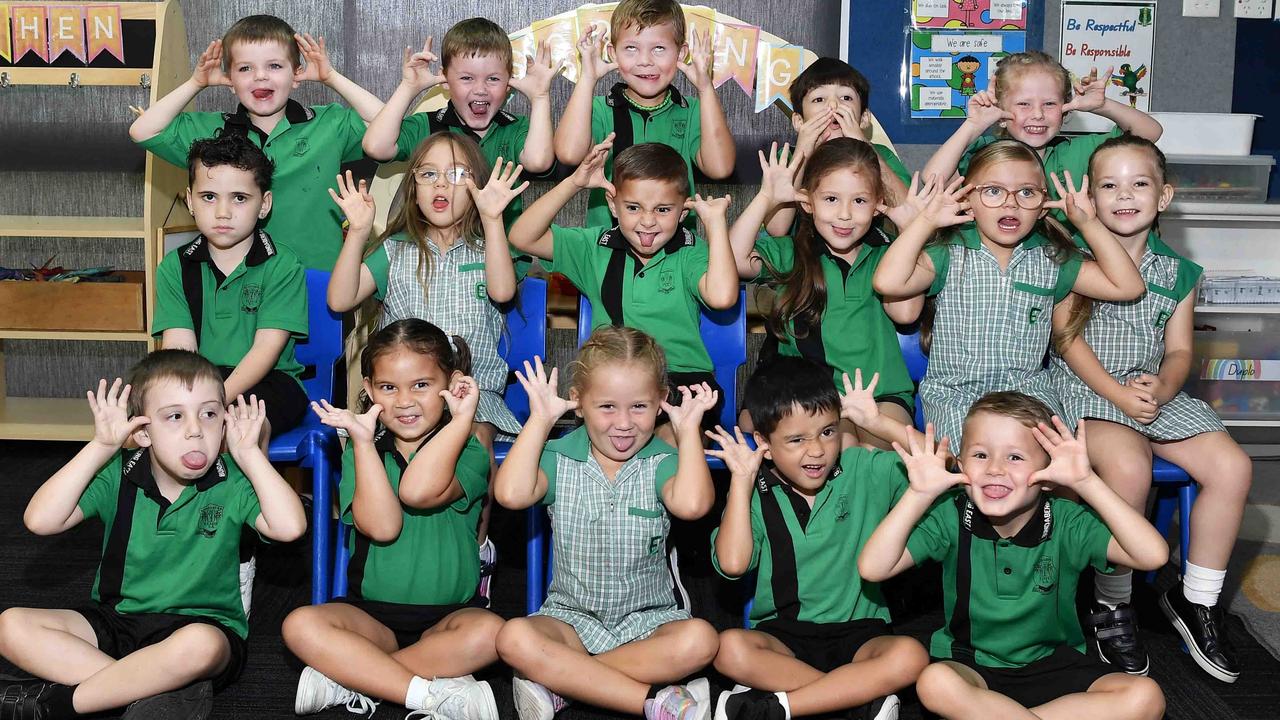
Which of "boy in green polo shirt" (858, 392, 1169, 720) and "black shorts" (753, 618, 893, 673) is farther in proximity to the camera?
"black shorts" (753, 618, 893, 673)

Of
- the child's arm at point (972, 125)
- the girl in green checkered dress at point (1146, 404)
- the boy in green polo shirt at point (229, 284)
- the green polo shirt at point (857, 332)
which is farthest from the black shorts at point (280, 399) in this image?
the girl in green checkered dress at point (1146, 404)

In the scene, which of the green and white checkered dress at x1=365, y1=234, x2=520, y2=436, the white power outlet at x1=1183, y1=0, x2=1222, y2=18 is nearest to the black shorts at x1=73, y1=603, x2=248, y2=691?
the green and white checkered dress at x1=365, y1=234, x2=520, y2=436

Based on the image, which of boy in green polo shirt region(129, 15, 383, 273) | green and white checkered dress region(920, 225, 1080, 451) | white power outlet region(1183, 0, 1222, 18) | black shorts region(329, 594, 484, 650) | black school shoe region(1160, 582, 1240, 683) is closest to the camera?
black shorts region(329, 594, 484, 650)

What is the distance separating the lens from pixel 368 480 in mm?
2168

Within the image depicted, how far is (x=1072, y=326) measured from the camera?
2.62 m

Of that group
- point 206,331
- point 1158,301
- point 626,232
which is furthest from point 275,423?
point 1158,301

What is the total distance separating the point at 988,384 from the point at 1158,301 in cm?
45

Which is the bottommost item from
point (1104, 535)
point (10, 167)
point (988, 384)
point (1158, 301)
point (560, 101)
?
point (1104, 535)

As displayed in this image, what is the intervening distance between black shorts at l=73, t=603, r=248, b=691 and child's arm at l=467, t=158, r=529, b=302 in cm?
92

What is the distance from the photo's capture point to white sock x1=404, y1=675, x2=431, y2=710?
208cm

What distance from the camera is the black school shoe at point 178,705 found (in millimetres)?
2020

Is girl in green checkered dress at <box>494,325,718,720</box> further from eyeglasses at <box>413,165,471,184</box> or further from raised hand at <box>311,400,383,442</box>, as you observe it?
eyeglasses at <box>413,165,471,184</box>

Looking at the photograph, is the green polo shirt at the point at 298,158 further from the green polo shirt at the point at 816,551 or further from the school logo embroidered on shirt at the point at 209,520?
the green polo shirt at the point at 816,551

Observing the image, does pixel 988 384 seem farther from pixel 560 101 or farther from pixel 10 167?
pixel 10 167
